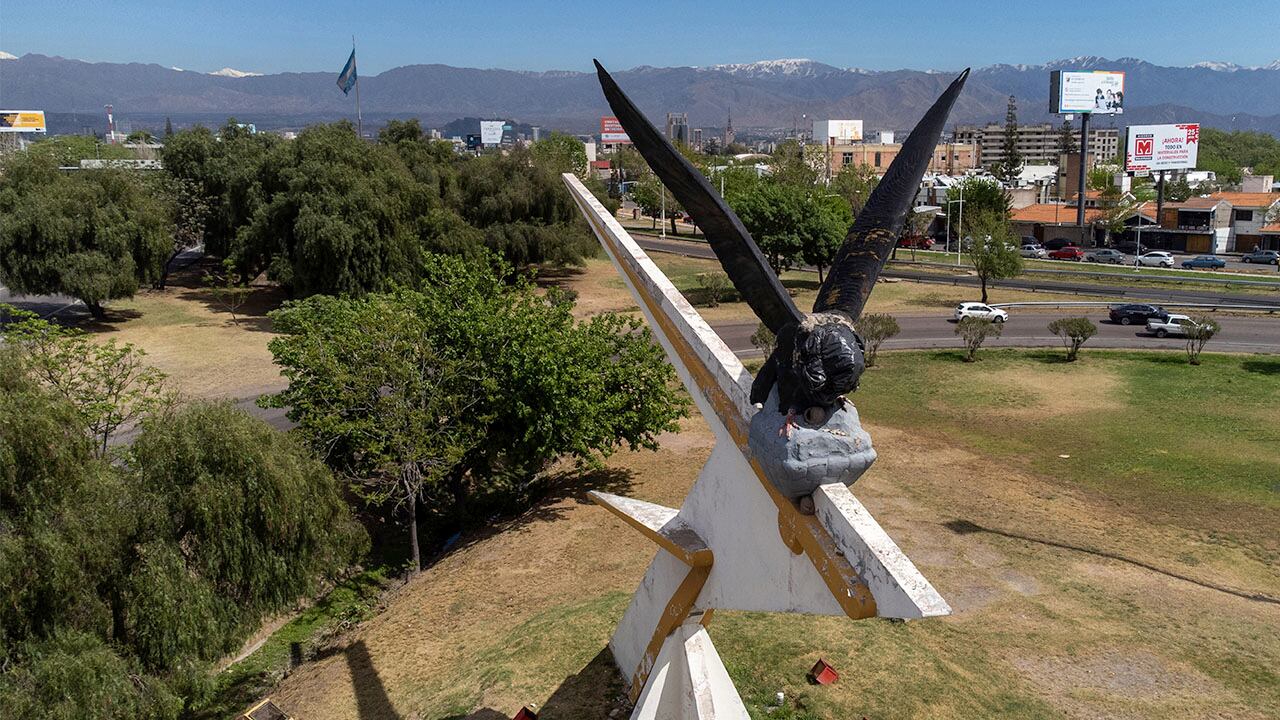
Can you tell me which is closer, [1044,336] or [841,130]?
[1044,336]

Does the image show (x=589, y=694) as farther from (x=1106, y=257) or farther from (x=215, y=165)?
(x=1106, y=257)

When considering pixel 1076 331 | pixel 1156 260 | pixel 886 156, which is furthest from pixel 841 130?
pixel 1076 331

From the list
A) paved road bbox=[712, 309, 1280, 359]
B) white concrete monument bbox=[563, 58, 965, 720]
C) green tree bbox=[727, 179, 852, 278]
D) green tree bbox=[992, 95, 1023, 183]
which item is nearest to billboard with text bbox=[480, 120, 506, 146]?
green tree bbox=[992, 95, 1023, 183]

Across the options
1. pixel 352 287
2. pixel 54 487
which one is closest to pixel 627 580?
pixel 54 487

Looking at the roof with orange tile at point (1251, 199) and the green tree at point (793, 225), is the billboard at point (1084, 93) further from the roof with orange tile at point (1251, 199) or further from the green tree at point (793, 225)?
the green tree at point (793, 225)

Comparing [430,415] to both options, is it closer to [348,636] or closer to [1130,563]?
[348,636]

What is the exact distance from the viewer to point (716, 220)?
8.42 m

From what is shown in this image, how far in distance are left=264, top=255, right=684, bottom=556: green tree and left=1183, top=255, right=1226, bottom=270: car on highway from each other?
5938 centimetres

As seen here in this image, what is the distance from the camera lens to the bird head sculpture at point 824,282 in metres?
7.30

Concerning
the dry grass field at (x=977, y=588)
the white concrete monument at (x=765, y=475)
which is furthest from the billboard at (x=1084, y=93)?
the white concrete monument at (x=765, y=475)

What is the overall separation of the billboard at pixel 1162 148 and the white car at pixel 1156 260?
1448 cm

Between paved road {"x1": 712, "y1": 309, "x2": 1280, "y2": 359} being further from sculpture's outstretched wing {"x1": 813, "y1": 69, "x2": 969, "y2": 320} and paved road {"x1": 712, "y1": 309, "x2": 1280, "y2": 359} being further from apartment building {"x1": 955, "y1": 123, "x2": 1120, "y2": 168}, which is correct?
apartment building {"x1": 955, "y1": 123, "x2": 1120, "y2": 168}

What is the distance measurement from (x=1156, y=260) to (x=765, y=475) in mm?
69238

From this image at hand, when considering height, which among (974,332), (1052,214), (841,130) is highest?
(841,130)
